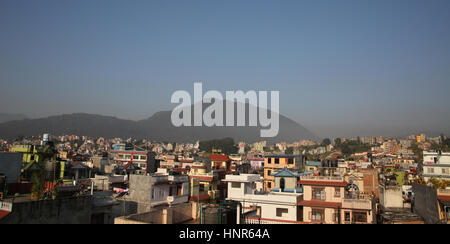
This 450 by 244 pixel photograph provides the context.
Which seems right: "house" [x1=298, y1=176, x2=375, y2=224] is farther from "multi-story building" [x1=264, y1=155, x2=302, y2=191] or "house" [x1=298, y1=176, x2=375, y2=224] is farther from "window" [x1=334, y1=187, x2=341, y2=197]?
"multi-story building" [x1=264, y1=155, x2=302, y2=191]

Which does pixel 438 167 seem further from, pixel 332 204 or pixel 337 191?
pixel 332 204

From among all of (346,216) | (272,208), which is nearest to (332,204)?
(346,216)

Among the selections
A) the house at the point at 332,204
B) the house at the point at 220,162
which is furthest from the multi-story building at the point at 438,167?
the house at the point at 220,162

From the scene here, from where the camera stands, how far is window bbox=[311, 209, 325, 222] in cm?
2242

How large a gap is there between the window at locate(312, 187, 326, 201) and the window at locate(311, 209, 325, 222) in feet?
4.88

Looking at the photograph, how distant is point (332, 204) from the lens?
2247cm

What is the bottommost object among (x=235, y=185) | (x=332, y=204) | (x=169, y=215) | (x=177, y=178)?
(x=169, y=215)

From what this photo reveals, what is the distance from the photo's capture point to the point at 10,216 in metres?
14.9

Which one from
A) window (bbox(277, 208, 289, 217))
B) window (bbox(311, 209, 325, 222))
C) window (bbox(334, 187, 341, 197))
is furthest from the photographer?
window (bbox(277, 208, 289, 217))

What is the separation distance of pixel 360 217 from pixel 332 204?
1943 mm

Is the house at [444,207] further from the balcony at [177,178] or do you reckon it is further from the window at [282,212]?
the balcony at [177,178]

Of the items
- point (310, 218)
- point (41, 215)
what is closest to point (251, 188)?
point (310, 218)

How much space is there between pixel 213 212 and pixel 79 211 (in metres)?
8.53

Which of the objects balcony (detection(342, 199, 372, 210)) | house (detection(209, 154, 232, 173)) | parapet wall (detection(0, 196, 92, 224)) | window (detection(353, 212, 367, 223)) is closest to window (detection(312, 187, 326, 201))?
balcony (detection(342, 199, 372, 210))
